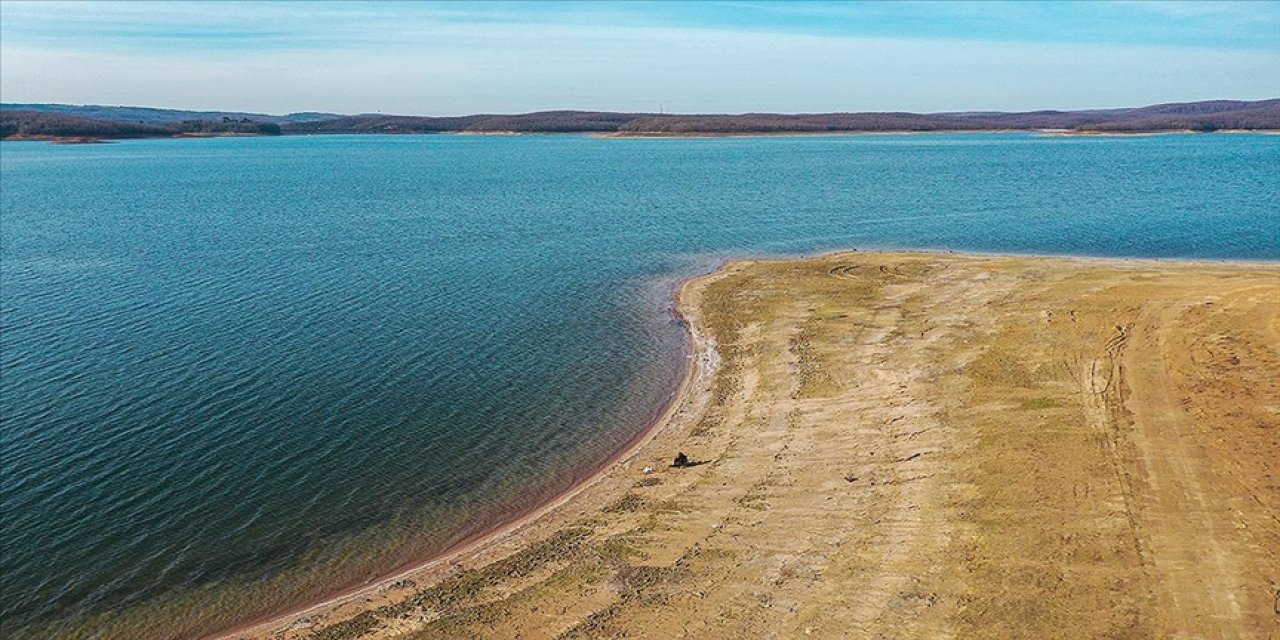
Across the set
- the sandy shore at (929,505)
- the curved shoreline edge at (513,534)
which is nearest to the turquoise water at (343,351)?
the curved shoreline edge at (513,534)

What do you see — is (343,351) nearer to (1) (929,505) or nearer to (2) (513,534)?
(2) (513,534)

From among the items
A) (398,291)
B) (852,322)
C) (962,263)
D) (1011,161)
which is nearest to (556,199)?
(398,291)

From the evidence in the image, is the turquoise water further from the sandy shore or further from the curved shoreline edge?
the sandy shore

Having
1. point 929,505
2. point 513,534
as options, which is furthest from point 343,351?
point 929,505

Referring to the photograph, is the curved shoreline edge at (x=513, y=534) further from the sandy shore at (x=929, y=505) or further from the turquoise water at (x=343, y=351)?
the turquoise water at (x=343, y=351)

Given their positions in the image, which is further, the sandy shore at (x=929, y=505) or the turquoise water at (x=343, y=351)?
the turquoise water at (x=343, y=351)

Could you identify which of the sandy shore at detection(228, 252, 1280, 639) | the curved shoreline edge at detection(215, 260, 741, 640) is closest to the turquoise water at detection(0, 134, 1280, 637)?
the curved shoreline edge at detection(215, 260, 741, 640)

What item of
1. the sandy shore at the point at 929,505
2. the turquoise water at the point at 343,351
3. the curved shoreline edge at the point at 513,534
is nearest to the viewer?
the sandy shore at the point at 929,505
